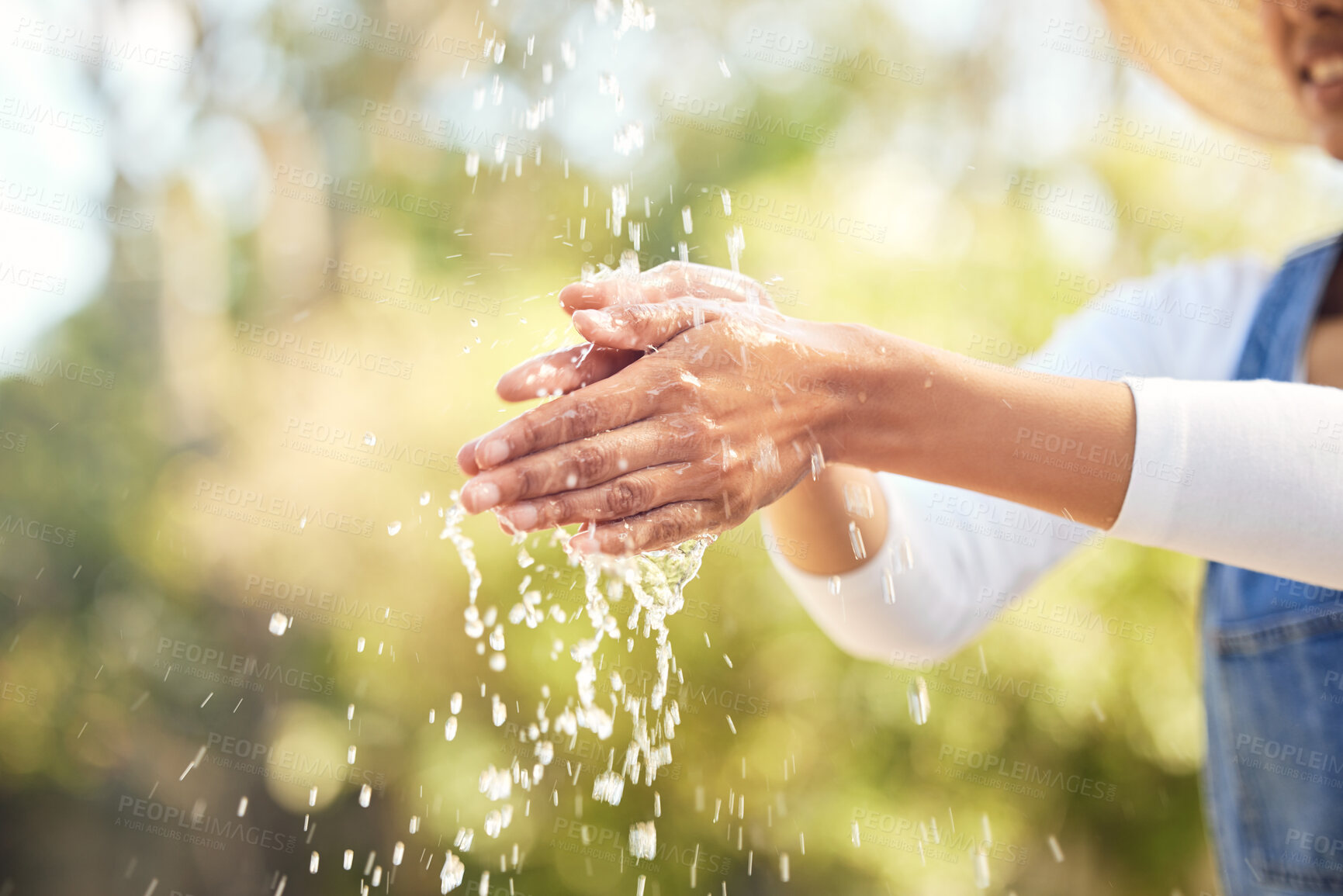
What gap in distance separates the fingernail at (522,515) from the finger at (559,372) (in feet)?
0.49

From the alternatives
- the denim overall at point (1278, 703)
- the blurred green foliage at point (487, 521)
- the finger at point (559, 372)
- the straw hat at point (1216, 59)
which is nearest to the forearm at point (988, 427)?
the finger at point (559, 372)

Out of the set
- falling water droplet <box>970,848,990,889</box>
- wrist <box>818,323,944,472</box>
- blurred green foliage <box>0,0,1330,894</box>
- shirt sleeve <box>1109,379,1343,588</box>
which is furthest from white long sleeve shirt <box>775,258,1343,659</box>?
falling water droplet <box>970,848,990,889</box>

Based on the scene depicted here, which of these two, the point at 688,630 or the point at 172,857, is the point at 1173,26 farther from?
the point at 172,857

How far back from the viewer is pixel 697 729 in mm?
4070

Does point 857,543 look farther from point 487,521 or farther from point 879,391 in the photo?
point 487,521

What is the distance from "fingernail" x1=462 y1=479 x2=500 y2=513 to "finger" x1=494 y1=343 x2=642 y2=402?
15 centimetres

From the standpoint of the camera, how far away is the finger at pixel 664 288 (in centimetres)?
94

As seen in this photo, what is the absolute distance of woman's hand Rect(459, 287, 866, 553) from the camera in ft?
2.71

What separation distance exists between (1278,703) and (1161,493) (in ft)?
2.12

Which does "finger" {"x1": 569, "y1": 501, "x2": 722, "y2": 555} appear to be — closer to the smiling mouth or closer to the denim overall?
the denim overall

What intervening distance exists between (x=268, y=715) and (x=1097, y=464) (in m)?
4.07

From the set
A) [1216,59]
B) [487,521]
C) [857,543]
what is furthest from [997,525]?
[487,521]

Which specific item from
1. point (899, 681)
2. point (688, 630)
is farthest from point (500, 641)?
point (899, 681)

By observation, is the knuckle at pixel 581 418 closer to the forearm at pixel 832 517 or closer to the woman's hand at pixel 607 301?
the woman's hand at pixel 607 301
